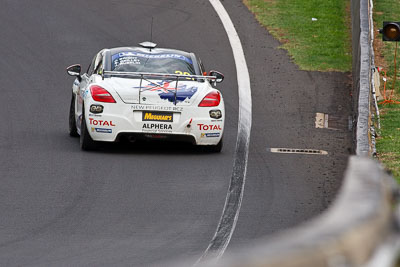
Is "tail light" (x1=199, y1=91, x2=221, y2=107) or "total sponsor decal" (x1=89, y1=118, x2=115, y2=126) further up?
"tail light" (x1=199, y1=91, x2=221, y2=107)

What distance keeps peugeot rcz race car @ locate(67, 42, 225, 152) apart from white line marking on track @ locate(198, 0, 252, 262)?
703 millimetres

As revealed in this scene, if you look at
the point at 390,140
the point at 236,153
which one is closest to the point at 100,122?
the point at 236,153

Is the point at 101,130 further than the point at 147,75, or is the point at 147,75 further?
the point at 147,75

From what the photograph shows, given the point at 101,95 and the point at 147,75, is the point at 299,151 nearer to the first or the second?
the point at 147,75

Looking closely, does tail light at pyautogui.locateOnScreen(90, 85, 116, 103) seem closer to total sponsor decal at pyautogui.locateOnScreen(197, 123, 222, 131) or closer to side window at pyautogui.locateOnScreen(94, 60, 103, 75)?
side window at pyautogui.locateOnScreen(94, 60, 103, 75)

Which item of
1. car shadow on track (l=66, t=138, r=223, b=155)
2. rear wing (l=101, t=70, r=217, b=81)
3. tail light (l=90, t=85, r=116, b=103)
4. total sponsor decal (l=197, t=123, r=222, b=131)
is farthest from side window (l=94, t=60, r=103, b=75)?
total sponsor decal (l=197, t=123, r=222, b=131)

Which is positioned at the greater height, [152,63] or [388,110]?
[152,63]

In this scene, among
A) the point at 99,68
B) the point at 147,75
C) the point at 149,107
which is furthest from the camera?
the point at 99,68

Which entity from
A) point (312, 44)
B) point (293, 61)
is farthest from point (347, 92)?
point (312, 44)

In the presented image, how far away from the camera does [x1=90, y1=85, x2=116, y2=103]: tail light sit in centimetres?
1341

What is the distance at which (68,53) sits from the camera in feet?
69.9

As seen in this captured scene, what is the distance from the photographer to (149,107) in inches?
524

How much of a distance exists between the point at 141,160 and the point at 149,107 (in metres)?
0.71

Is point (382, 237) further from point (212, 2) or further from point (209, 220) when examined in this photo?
point (212, 2)
